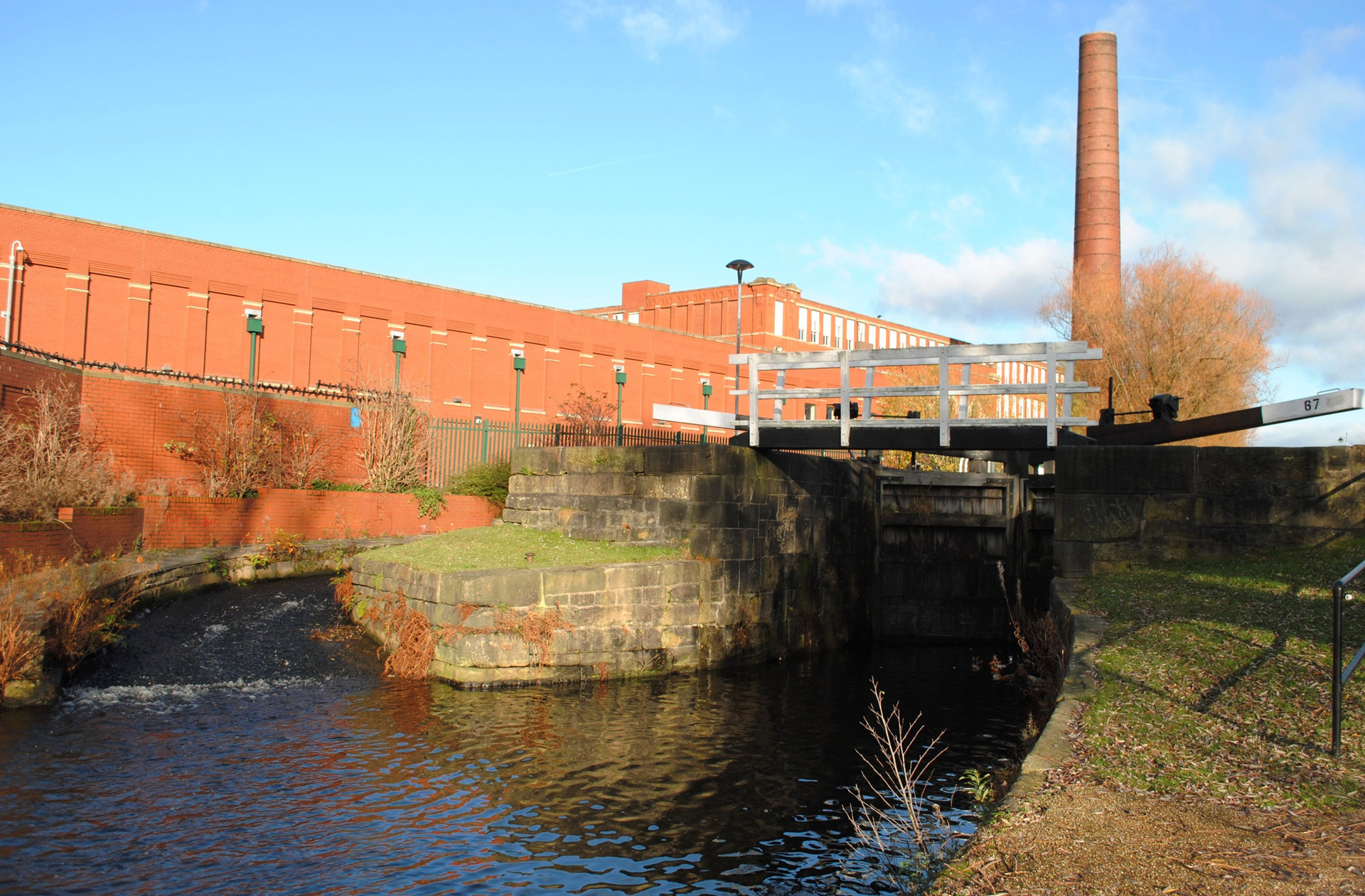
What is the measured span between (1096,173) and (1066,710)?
34.9m

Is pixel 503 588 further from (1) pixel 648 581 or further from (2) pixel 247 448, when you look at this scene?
(2) pixel 247 448

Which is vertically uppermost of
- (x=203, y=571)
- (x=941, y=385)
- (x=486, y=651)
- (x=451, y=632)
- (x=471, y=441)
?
(x=941, y=385)

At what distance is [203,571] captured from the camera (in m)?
A: 15.3

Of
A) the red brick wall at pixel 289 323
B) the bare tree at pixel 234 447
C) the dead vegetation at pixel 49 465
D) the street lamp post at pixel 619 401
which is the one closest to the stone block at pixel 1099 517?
the street lamp post at pixel 619 401

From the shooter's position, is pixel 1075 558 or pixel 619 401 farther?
pixel 619 401

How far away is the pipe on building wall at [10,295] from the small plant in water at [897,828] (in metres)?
29.3

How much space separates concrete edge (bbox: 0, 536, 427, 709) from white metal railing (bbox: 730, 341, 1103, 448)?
8.27 meters

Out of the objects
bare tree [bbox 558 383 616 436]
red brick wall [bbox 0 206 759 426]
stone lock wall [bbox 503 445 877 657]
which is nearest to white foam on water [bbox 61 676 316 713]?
stone lock wall [bbox 503 445 877 657]

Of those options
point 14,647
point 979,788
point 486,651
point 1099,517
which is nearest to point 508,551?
point 486,651

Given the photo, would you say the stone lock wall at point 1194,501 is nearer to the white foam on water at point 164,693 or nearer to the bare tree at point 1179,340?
Answer: the white foam on water at point 164,693

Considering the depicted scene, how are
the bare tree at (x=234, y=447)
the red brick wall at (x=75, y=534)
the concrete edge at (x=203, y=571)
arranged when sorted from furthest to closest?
the bare tree at (x=234, y=447), the concrete edge at (x=203, y=571), the red brick wall at (x=75, y=534)

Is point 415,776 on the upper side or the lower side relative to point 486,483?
lower

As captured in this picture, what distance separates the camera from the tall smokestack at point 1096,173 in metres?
36.1

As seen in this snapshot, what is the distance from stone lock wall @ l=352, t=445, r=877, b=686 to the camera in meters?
11.5
